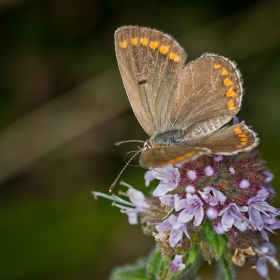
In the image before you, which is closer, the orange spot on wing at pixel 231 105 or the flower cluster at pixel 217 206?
the flower cluster at pixel 217 206

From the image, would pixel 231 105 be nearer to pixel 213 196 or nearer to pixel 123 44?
pixel 213 196

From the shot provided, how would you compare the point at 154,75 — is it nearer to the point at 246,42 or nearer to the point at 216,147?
the point at 216,147

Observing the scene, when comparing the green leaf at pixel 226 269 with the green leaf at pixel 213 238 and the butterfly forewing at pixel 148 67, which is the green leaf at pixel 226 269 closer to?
the green leaf at pixel 213 238

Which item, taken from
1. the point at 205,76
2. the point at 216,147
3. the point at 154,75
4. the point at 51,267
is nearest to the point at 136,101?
the point at 154,75

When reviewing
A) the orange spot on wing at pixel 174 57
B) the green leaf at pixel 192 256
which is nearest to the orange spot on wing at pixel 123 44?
the orange spot on wing at pixel 174 57

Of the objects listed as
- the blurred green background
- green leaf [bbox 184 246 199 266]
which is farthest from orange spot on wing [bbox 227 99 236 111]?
the blurred green background

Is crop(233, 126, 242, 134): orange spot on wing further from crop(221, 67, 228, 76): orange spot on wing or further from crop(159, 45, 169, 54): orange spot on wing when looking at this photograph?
crop(159, 45, 169, 54): orange spot on wing
